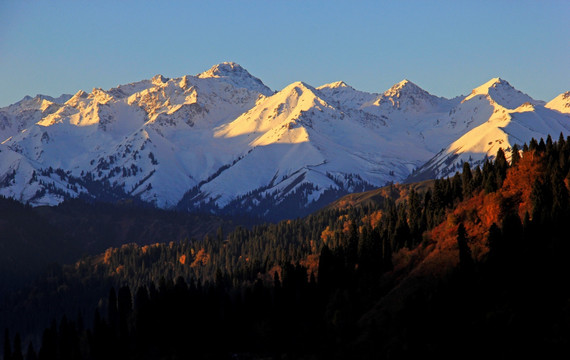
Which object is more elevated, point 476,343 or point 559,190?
point 559,190

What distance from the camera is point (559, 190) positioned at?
630 feet

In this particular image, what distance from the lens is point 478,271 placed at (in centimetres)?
16400

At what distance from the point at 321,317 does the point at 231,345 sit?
1986 centimetres

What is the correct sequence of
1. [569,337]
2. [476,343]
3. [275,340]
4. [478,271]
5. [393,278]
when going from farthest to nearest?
[393,278], [275,340], [478,271], [476,343], [569,337]

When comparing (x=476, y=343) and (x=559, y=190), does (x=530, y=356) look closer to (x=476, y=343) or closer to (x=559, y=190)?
(x=476, y=343)

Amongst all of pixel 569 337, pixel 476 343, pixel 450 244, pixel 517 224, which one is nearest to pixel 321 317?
pixel 450 244

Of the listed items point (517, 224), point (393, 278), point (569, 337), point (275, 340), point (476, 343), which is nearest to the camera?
point (569, 337)

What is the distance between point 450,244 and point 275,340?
41.7 m

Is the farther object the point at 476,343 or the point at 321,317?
the point at 321,317

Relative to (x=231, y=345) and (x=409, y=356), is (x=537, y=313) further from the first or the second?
(x=231, y=345)

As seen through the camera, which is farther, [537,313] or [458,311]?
[458,311]

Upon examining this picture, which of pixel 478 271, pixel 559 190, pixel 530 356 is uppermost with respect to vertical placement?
pixel 559 190

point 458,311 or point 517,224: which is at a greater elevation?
point 517,224

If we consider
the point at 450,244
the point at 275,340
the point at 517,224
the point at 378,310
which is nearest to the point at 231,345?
the point at 275,340
